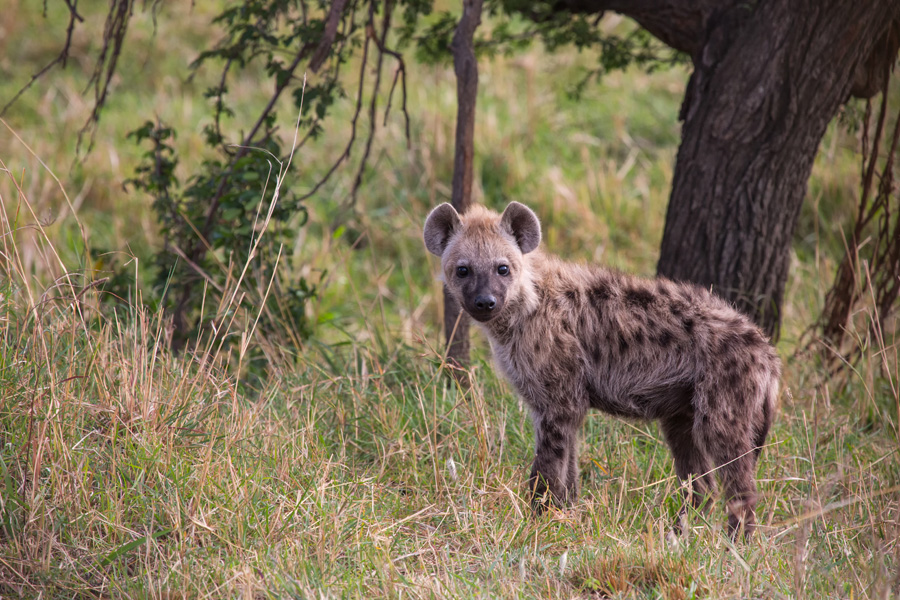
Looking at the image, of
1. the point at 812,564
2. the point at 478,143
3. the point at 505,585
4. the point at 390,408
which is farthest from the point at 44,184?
the point at 812,564

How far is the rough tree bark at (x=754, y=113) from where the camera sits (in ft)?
14.2

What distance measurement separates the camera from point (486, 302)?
364cm

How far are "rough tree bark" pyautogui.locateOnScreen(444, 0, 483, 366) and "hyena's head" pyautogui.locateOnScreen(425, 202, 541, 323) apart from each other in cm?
50

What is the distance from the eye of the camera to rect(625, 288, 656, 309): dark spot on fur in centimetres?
374

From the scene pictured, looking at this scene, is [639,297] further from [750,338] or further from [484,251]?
[484,251]

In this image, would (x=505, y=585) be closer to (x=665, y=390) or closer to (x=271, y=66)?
(x=665, y=390)

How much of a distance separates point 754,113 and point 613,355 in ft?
5.20

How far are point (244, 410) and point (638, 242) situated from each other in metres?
4.28

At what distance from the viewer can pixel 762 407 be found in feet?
11.6

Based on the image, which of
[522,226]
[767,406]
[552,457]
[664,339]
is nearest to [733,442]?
[767,406]

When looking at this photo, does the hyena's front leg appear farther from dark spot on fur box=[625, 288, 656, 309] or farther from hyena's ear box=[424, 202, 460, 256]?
hyena's ear box=[424, 202, 460, 256]

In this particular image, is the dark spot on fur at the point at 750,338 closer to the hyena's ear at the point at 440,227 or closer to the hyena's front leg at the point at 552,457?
the hyena's front leg at the point at 552,457

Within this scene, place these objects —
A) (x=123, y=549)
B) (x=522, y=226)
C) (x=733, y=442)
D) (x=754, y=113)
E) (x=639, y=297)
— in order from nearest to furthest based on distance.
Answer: (x=123, y=549)
(x=733, y=442)
(x=639, y=297)
(x=522, y=226)
(x=754, y=113)

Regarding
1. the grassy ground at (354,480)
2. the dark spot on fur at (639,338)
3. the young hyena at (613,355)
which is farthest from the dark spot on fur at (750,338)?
the grassy ground at (354,480)
